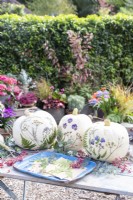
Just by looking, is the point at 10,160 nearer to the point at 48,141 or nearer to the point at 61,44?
the point at 48,141

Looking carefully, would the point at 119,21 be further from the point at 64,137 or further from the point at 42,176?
the point at 42,176

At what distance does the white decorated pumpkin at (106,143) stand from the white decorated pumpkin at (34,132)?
26 centimetres

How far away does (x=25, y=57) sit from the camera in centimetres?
566

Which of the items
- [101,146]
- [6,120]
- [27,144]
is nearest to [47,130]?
[27,144]

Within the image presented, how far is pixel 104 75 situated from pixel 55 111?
5.29ft

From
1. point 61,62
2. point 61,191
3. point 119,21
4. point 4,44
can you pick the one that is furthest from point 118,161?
point 119,21

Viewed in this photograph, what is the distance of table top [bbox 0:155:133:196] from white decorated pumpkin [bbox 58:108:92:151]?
1.03 feet

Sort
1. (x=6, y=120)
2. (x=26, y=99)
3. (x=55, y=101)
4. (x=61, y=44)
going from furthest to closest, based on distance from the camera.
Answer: (x=61, y=44) → (x=55, y=101) → (x=26, y=99) → (x=6, y=120)

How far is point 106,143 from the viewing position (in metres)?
2.01

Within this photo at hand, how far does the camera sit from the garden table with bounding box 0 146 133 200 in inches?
68.2

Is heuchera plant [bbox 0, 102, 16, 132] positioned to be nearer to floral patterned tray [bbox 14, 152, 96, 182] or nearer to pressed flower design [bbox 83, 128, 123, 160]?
floral patterned tray [bbox 14, 152, 96, 182]

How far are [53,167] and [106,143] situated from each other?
0.31m

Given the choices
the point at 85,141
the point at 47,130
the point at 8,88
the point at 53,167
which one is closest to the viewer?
the point at 53,167

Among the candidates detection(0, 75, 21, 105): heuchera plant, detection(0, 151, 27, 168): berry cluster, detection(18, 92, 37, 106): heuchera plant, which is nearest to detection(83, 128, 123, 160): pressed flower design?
detection(0, 151, 27, 168): berry cluster
